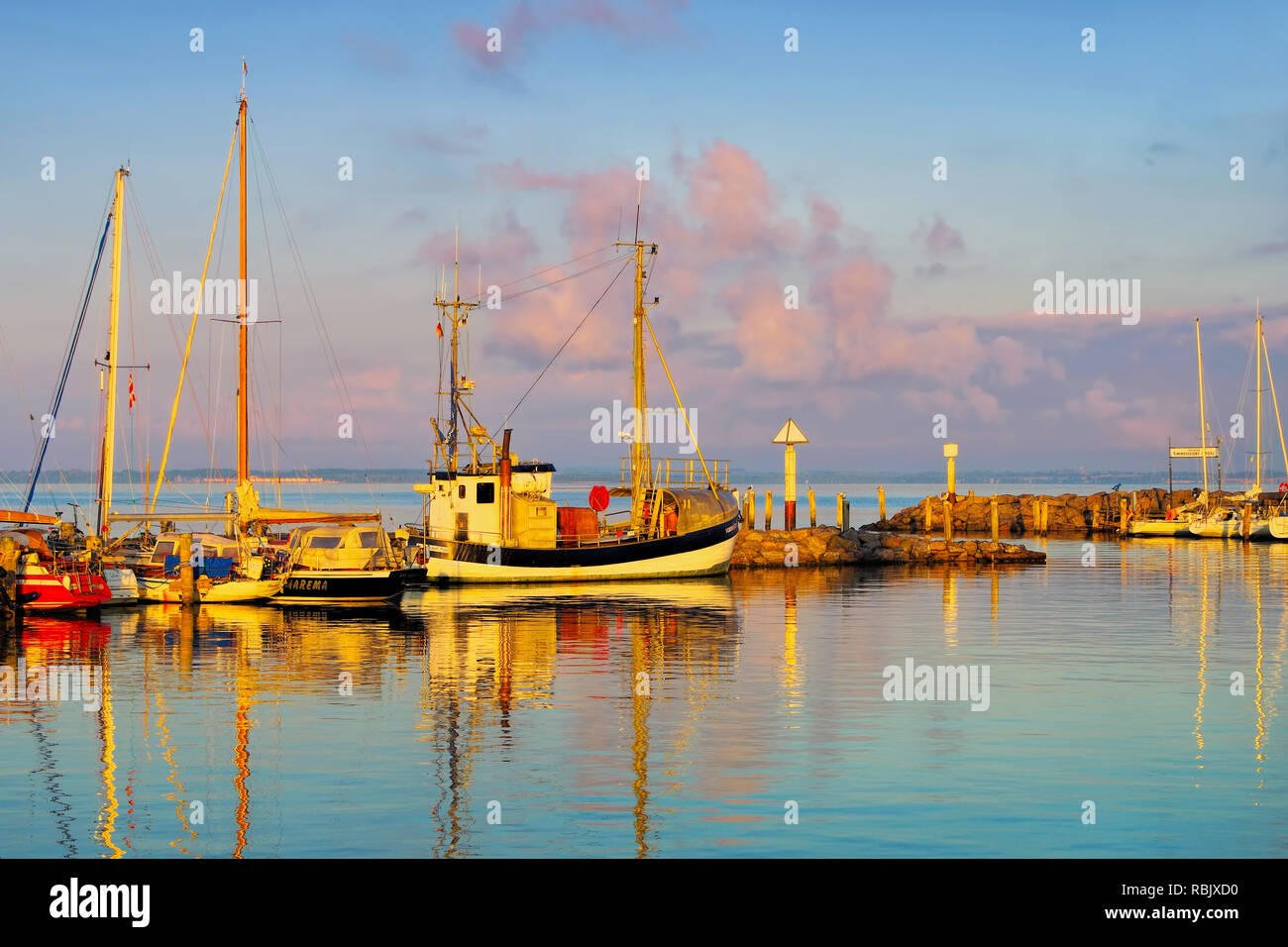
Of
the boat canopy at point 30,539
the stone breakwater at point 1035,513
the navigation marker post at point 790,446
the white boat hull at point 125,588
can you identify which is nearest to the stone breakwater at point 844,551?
the navigation marker post at point 790,446

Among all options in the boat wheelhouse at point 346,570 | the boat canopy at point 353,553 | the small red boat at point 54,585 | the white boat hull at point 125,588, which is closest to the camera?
the small red boat at point 54,585

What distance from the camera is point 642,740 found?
832 inches

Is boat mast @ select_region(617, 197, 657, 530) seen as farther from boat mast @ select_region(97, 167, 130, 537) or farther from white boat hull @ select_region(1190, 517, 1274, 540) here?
white boat hull @ select_region(1190, 517, 1274, 540)

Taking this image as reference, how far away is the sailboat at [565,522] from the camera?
5412 centimetres

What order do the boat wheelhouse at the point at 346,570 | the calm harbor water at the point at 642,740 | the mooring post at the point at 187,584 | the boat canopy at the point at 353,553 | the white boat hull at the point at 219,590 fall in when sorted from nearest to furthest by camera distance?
the calm harbor water at the point at 642,740 → the mooring post at the point at 187,584 → the white boat hull at the point at 219,590 → the boat wheelhouse at the point at 346,570 → the boat canopy at the point at 353,553

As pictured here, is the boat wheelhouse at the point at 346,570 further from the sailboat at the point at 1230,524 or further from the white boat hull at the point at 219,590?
the sailboat at the point at 1230,524

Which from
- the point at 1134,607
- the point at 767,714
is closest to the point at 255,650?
the point at 767,714

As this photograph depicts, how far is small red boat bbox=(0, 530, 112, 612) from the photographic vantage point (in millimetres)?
39719

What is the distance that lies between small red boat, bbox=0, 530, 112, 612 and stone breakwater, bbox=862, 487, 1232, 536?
7346cm

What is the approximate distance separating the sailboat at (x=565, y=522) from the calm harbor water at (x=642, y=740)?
1307cm

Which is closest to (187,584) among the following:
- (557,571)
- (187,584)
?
(187,584)

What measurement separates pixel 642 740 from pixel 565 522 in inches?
1438

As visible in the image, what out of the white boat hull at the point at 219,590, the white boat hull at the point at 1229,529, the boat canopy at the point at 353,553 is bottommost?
the white boat hull at the point at 1229,529

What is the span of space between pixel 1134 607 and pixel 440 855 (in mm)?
36240
